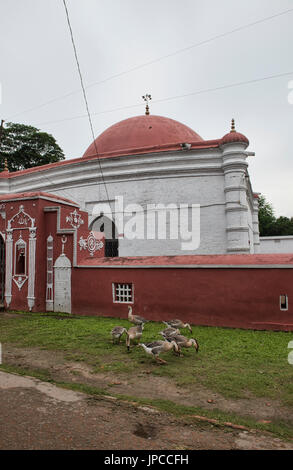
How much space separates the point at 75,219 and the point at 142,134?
27.8 ft

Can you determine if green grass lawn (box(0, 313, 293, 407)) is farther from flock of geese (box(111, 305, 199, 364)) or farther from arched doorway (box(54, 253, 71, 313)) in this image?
arched doorway (box(54, 253, 71, 313))

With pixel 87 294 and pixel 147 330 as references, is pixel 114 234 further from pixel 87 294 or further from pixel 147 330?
pixel 147 330

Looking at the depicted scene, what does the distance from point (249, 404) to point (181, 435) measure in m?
1.37

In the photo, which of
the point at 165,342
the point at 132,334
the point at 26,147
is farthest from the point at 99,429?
the point at 26,147

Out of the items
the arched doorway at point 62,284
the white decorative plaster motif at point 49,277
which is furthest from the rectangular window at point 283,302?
the white decorative plaster motif at point 49,277

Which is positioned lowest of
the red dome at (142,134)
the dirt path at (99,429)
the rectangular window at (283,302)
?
the dirt path at (99,429)

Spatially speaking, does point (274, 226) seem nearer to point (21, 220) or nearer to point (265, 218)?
point (265, 218)

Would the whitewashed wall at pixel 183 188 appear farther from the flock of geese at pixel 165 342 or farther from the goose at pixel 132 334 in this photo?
the goose at pixel 132 334

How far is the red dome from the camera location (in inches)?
704

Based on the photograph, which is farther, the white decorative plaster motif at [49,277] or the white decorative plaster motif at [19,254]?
the white decorative plaster motif at [19,254]

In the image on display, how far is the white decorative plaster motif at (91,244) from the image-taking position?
11.5 metres

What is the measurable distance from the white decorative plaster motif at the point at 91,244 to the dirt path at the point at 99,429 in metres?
7.40

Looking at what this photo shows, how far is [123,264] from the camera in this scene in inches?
408
